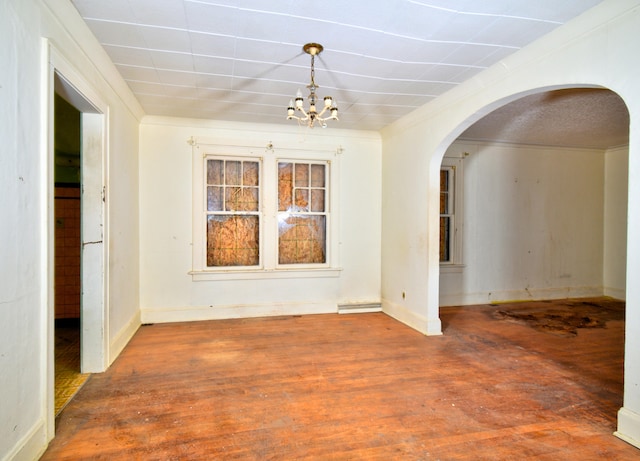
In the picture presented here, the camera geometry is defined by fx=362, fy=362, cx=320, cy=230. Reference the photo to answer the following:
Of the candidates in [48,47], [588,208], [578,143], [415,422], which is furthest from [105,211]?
[588,208]

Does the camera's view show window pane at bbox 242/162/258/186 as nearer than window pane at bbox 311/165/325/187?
Yes

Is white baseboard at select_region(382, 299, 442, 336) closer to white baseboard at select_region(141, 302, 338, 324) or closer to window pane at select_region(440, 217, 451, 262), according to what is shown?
white baseboard at select_region(141, 302, 338, 324)

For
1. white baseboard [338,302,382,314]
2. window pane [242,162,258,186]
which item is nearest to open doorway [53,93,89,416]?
window pane [242,162,258,186]

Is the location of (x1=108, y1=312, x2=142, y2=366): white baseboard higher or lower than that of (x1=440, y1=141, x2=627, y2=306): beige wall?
lower

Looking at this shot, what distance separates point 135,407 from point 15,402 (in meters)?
0.90

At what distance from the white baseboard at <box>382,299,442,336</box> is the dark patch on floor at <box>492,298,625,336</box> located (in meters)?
1.38

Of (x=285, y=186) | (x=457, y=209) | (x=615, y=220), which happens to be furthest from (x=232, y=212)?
(x=615, y=220)

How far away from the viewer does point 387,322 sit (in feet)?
15.8

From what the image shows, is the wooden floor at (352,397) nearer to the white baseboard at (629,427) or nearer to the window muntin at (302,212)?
the white baseboard at (629,427)

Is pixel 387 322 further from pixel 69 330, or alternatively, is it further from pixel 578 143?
pixel 578 143

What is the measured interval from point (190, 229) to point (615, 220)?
→ 23.7ft

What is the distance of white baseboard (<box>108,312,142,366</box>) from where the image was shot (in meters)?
3.41

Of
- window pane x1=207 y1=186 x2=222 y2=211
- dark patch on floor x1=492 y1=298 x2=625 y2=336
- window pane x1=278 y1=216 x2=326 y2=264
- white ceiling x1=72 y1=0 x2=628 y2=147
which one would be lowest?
dark patch on floor x1=492 y1=298 x2=625 y2=336

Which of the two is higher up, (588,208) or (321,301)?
(588,208)
